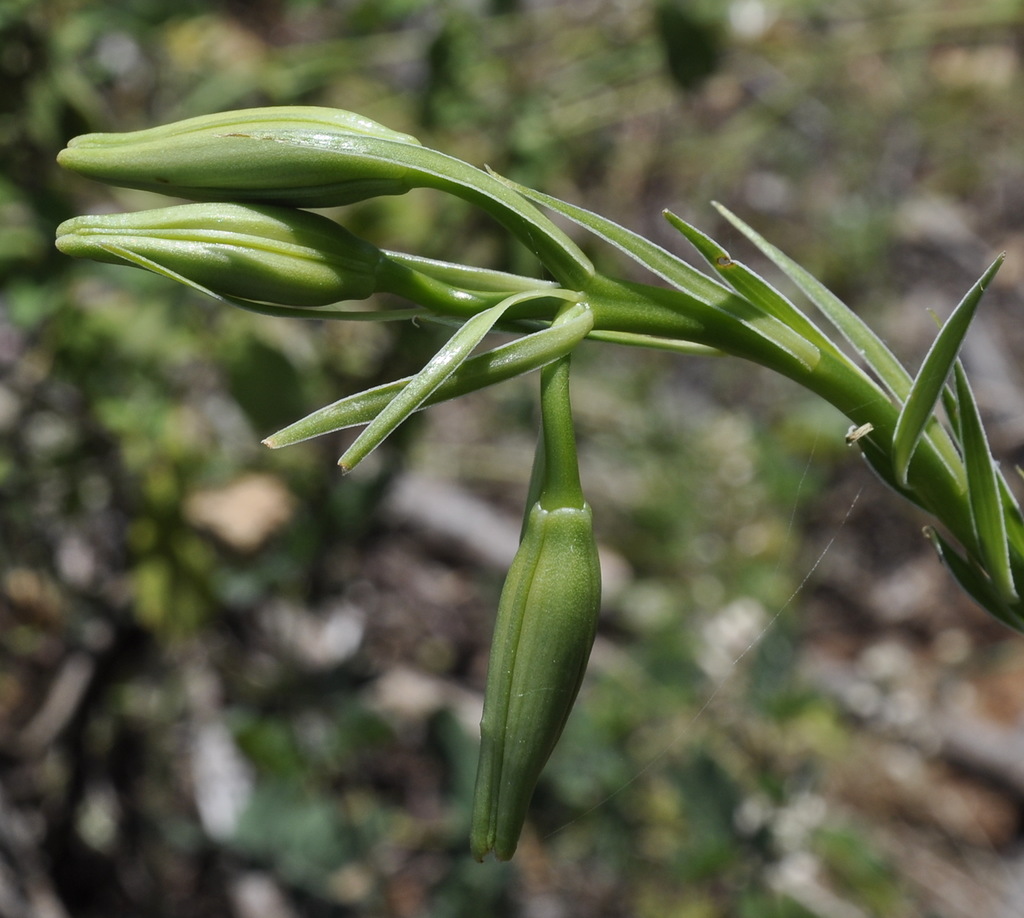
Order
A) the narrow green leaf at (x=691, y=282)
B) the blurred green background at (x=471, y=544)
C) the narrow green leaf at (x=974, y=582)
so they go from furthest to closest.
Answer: the blurred green background at (x=471, y=544), the narrow green leaf at (x=974, y=582), the narrow green leaf at (x=691, y=282)

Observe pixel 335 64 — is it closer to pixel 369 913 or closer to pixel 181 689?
pixel 181 689

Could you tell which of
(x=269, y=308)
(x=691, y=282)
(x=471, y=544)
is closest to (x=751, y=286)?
(x=691, y=282)

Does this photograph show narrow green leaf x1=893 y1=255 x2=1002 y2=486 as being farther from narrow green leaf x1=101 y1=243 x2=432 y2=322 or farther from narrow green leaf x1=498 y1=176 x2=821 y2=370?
narrow green leaf x1=101 y1=243 x2=432 y2=322

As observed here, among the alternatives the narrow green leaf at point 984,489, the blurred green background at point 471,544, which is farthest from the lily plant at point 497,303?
the blurred green background at point 471,544

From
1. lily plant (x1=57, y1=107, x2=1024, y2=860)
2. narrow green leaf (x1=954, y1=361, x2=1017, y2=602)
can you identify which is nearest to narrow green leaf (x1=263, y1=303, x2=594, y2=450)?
lily plant (x1=57, y1=107, x2=1024, y2=860)

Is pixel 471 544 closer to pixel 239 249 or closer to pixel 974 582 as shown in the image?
pixel 974 582

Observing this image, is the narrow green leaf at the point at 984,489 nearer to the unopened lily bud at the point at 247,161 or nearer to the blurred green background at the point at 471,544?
the unopened lily bud at the point at 247,161

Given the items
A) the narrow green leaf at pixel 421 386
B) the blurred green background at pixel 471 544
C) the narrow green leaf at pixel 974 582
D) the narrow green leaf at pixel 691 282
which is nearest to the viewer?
the narrow green leaf at pixel 421 386
